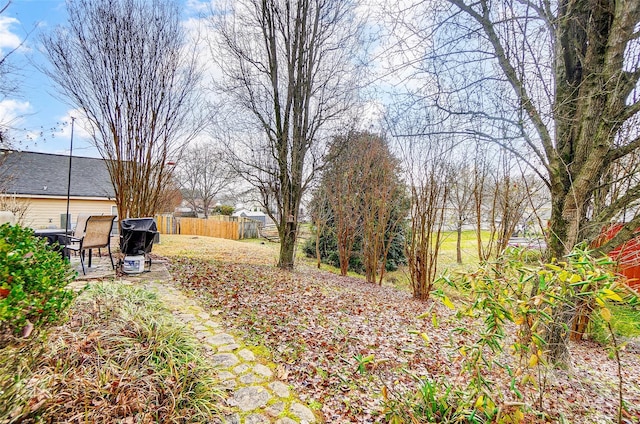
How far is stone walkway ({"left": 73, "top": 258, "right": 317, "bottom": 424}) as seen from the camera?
1.95m

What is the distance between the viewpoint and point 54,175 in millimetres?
14094

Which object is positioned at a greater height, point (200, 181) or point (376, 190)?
point (200, 181)

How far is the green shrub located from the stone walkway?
128 cm

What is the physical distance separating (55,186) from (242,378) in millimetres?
16848

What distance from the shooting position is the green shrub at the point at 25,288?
1582mm

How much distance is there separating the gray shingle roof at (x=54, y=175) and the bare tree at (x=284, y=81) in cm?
1202

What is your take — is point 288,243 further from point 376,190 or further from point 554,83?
point 554,83

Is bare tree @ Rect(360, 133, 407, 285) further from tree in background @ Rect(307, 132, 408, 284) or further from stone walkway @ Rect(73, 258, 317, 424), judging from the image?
stone walkway @ Rect(73, 258, 317, 424)

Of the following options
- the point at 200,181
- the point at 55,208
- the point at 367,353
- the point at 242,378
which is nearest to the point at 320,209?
the point at 367,353

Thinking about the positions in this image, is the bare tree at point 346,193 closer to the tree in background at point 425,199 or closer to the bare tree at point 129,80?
the tree in background at point 425,199

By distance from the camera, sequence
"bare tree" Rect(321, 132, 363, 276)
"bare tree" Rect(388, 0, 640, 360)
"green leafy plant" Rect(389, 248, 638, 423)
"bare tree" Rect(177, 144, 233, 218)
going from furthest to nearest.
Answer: "bare tree" Rect(177, 144, 233, 218), "bare tree" Rect(321, 132, 363, 276), "bare tree" Rect(388, 0, 640, 360), "green leafy plant" Rect(389, 248, 638, 423)

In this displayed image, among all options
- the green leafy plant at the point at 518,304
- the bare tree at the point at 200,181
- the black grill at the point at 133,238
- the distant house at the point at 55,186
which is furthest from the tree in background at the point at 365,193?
the bare tree at the point at 200,181

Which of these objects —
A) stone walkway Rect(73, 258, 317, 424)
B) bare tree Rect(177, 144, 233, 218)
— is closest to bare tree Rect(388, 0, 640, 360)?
stone walkway Rect(73, 258, 317, 424)

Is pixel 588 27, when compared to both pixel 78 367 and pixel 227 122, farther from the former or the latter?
pixel 227 122
